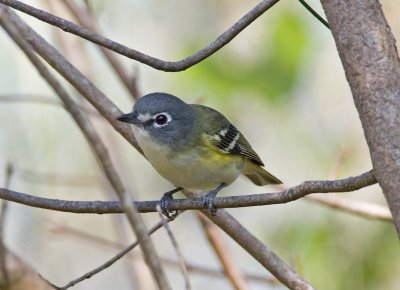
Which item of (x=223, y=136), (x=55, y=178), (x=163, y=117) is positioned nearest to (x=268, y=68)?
(x=223, y=136)

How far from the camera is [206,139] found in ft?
12.8

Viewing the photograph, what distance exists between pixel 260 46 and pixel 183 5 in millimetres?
1484

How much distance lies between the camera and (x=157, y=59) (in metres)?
2.40

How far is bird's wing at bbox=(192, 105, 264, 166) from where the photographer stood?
3.95 m

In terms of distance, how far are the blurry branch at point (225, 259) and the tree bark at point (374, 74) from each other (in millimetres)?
1799

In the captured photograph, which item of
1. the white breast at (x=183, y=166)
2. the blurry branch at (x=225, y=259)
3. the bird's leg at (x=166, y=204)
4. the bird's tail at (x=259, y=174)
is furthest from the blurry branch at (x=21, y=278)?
the bird's tail at (x=259, y=174)

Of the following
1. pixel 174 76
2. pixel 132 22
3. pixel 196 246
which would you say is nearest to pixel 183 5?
pixel 132 22

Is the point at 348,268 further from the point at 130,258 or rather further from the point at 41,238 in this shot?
the point at 41,238

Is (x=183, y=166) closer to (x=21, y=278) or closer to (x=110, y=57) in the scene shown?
(x=110, y=57)

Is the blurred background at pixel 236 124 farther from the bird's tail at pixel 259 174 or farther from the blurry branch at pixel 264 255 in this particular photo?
the blurry branch at pixel 264 255

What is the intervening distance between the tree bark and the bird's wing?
191 cm

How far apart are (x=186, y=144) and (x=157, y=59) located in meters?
1.42

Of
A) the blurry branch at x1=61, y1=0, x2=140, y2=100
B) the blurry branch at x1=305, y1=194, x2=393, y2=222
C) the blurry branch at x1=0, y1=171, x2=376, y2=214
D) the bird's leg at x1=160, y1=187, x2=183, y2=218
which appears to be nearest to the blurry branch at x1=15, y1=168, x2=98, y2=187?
the blurry branch at x1=61, y1=0, x2=140, y2=100

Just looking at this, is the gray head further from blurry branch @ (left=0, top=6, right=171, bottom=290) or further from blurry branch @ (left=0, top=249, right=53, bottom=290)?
blurry branch @ (left=0, top=6, right=171, bottom=290)
